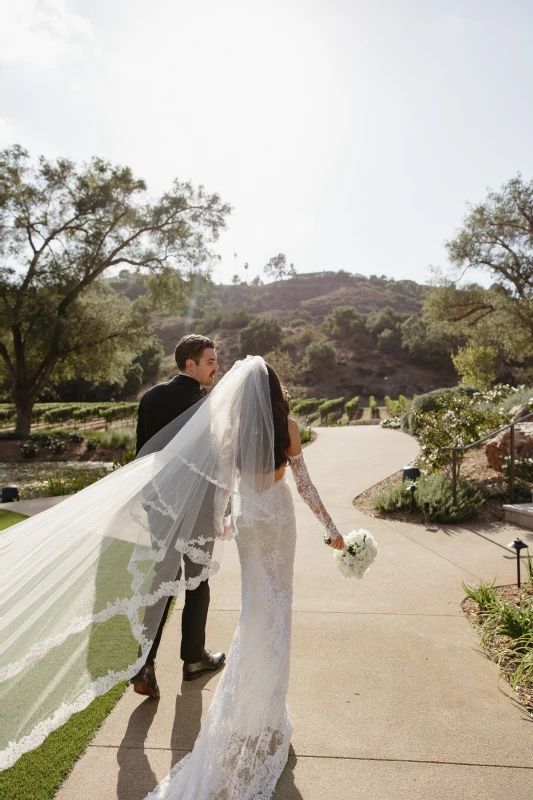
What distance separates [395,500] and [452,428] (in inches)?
65.2

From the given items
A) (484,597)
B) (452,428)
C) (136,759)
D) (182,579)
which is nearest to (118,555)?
(182,579)

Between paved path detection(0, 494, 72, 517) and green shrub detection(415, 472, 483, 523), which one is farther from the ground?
green shrub detection(415, 472, 483, 523)

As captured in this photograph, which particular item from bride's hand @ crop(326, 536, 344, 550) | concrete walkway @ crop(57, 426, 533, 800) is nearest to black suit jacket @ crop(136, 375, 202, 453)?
bride's hand @ crop(326, 536, 344, 550)

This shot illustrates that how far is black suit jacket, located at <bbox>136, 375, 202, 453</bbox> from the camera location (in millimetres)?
3201

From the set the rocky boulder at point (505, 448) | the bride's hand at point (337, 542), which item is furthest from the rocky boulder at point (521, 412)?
the bride's hand at point (337, 542)

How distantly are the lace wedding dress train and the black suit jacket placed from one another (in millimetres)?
868

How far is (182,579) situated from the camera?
246 centimetres

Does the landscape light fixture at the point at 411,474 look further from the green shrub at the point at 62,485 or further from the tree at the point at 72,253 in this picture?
the tree at the point at 72,253

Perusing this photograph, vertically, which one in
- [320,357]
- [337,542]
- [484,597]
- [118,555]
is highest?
[320,357]

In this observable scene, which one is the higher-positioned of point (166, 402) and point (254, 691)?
point (166, 402)

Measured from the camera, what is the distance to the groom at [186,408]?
319cm

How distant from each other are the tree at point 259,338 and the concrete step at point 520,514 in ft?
170

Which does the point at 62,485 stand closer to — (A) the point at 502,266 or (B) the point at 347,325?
(A) the point at 502,266

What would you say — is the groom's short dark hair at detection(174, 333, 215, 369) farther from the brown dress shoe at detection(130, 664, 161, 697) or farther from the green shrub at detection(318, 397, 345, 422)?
the green shrub at detection(318, 397, 345, 422)
